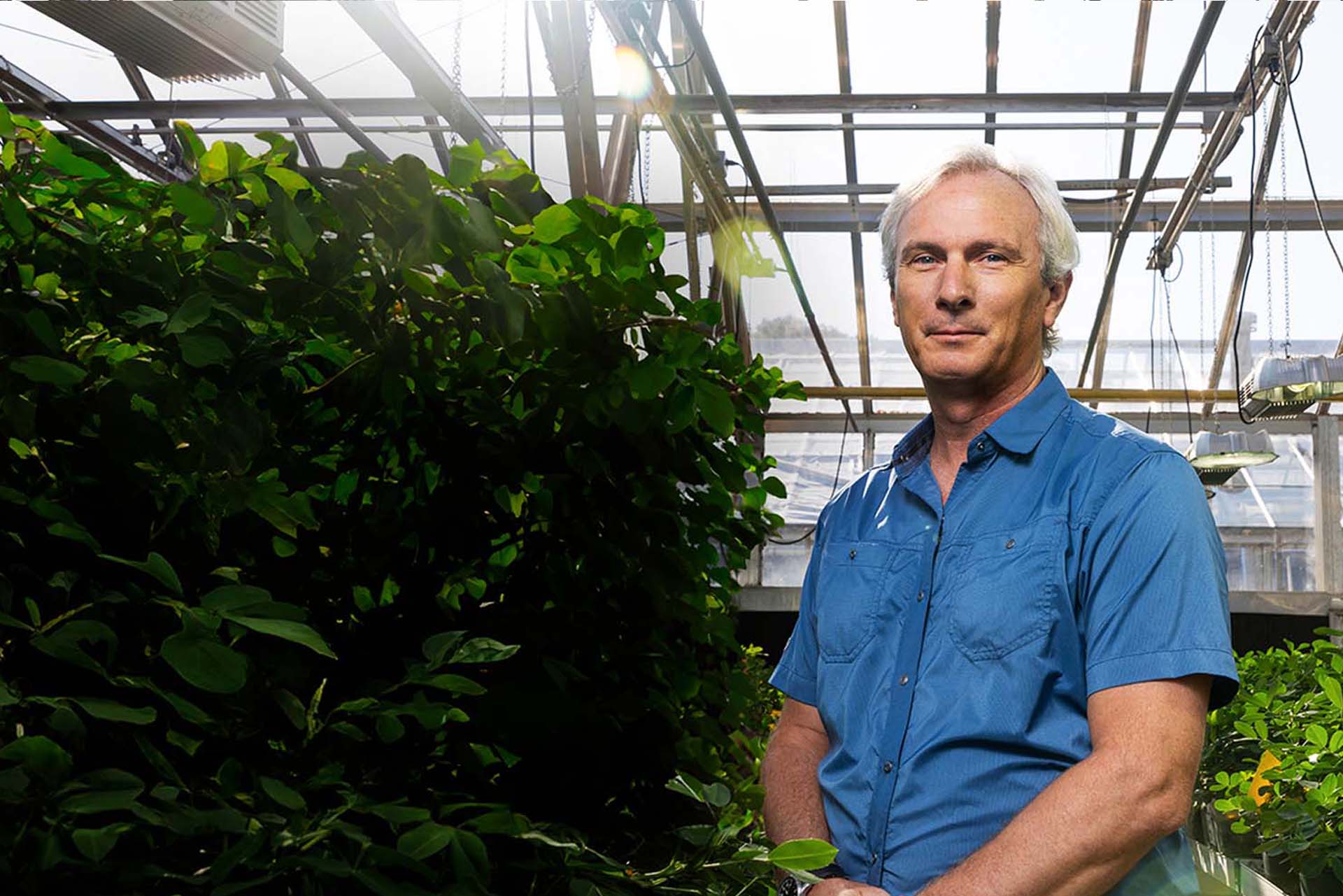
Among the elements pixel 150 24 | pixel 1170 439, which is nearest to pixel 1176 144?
pixel 1170 439

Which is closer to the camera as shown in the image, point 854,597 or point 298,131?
point 854,597

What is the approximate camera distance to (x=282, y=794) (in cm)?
81

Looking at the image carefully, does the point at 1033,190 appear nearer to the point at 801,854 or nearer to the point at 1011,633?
the point at 1011,633

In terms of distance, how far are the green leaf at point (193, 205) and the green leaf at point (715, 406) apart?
429mm

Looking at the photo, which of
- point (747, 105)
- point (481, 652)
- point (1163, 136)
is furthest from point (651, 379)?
point (1163, 136)

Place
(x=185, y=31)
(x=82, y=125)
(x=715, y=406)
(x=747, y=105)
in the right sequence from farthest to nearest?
(x=82, y=125)
(x=747, y=105)
(x=185, y=31)
(x=715, y=406)

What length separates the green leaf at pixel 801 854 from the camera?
0.88 metres

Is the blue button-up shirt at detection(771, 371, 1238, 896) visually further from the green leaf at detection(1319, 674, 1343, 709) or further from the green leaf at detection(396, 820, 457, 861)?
the green leaf at detection(1319, 674, 1343, 709)

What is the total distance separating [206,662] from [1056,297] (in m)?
1.13

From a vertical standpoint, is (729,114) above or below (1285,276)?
above

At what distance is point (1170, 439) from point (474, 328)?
1310cm

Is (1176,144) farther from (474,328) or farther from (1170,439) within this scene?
(474,328)

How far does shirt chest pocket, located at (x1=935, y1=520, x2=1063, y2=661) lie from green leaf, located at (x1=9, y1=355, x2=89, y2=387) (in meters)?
0.91

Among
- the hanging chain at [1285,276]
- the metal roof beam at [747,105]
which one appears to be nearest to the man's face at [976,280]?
the metal roof beam at [747,105]
